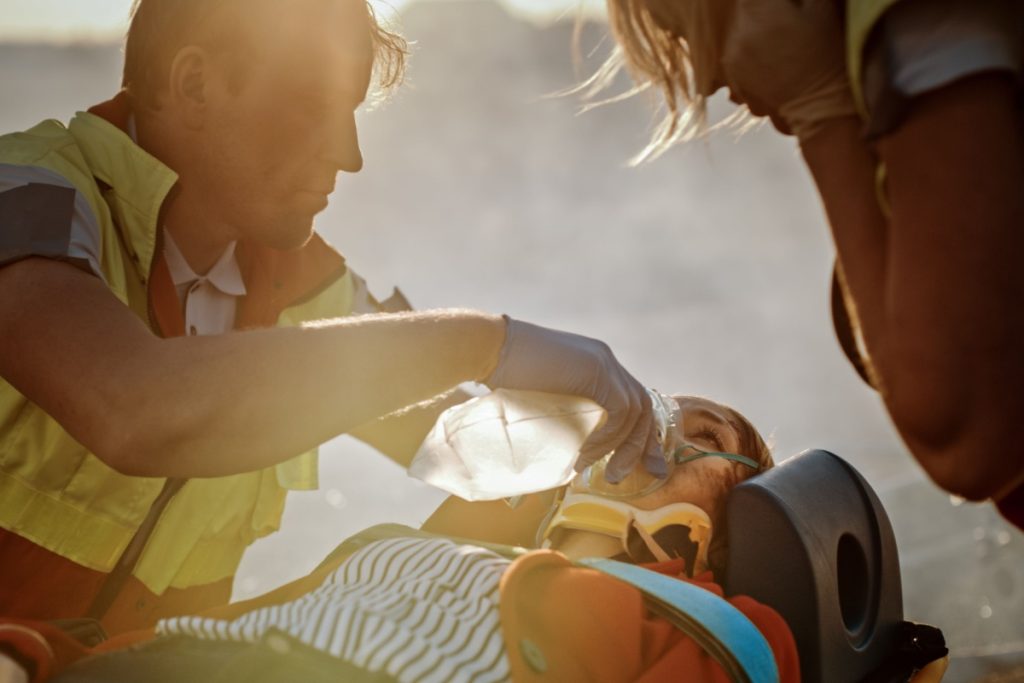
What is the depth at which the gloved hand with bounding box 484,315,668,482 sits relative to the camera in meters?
Answer: 1.51

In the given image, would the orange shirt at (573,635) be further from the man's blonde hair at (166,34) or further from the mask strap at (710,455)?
the man's blonde hair at (166,34)

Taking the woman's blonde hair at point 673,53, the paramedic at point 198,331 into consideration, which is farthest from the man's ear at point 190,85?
the woman's blonde hair at point 673,53

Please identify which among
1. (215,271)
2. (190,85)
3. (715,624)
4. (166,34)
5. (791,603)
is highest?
(166,34)

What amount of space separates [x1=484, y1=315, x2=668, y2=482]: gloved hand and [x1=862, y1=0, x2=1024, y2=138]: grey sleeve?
0.74 metres

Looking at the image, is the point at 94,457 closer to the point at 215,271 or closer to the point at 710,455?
the point at 215,271

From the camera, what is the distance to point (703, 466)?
1.93 meters

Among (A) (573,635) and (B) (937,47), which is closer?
(B) (937,47)

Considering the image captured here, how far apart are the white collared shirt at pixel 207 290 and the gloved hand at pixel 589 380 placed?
2.65 ft

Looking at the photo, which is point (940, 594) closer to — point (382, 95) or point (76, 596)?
point (382, 95)

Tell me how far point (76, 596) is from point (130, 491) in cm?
24

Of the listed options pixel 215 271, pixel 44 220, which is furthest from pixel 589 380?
pixel 215 271

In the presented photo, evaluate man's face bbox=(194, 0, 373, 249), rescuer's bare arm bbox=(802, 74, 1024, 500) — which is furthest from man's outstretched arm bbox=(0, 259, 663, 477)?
rescuer's bare arm bbox=(802, 74, 1024, 500)

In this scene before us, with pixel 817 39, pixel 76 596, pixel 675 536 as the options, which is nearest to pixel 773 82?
pixel 817 39

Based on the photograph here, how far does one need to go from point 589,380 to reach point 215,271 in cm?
100
